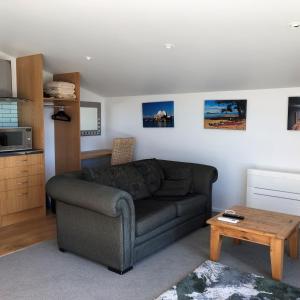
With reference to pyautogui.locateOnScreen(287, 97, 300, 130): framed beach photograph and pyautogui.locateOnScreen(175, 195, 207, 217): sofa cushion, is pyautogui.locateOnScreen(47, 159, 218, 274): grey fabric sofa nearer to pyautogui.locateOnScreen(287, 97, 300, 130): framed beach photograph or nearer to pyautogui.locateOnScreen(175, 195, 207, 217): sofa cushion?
pyautogui.locateOnScreen(175, 195, 207, 217): sofa cushion

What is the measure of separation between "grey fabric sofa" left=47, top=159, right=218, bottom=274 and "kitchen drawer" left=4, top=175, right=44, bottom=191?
101cm

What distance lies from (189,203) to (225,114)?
56.9 inches

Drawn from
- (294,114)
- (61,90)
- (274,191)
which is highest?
(61,90)

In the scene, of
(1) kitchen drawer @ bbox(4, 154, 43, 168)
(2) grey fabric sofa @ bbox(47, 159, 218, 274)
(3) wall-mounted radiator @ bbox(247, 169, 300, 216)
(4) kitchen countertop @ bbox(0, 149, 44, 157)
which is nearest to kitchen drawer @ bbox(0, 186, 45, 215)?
(1) kitchen drawer @ bbox(4, 154, 43, 168)

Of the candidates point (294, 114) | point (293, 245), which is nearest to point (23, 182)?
point (293, 245)

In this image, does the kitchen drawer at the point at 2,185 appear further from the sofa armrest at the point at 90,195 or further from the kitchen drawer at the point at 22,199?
the sofa armrest at the point at 90,195

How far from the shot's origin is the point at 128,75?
454 centimetres

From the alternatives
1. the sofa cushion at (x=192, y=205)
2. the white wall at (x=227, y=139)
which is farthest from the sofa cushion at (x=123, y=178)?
the white wall at (x=227, y=139)

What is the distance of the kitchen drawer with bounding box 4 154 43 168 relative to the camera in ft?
13.1

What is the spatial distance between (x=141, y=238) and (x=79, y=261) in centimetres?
64

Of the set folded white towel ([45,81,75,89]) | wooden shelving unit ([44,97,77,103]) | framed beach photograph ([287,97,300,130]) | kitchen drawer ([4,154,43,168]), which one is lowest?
kitchen drawer ([4,154,43,168])

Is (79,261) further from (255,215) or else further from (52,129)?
(52,129)

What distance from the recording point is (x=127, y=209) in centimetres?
286

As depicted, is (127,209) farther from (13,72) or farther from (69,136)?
(13,72)
